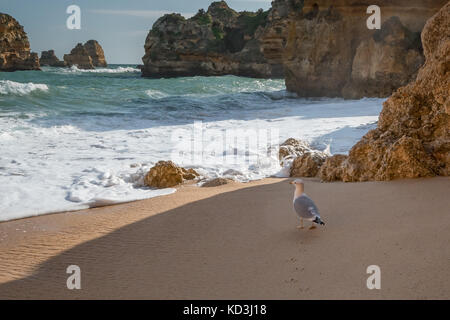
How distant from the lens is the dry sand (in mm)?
2471

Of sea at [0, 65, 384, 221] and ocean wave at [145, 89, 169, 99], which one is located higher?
ocean wave at [145, 89, 169, 99]

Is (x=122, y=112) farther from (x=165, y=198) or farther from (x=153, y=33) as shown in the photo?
(x=153, y=33)

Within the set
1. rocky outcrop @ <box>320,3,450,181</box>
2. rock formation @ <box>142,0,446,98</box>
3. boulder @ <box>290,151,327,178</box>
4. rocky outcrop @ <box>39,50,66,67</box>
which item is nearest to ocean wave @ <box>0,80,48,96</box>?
rock formation @ <box>142,0,446,98</box>

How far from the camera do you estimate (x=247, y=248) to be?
10.3 feet

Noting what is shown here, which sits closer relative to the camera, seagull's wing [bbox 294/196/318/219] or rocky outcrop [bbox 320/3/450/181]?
seagull's wing [bbox 294/196/318/219]

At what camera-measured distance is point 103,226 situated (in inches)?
166

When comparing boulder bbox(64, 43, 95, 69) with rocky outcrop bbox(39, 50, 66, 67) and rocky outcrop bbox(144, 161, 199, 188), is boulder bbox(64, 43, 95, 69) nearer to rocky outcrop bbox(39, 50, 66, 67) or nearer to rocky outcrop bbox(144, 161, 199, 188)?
rocky outcrop bbox(39, 50, 66, 67)

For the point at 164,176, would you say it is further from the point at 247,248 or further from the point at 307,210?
the point at 307,210

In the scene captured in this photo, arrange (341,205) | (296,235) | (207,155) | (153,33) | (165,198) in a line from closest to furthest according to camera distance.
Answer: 1. (296,235)
2. (341,205)
3. (165,198)
4. (207,155)
5. (153,33)

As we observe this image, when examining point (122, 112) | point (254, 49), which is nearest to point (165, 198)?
point (122, 112)

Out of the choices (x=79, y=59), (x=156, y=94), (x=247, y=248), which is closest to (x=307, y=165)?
(x=247, y=248)

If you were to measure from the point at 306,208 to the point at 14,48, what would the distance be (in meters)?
65.6

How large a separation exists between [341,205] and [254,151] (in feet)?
15.2

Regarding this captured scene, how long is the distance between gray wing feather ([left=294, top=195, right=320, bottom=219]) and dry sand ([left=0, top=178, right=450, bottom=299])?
0.17 metres
